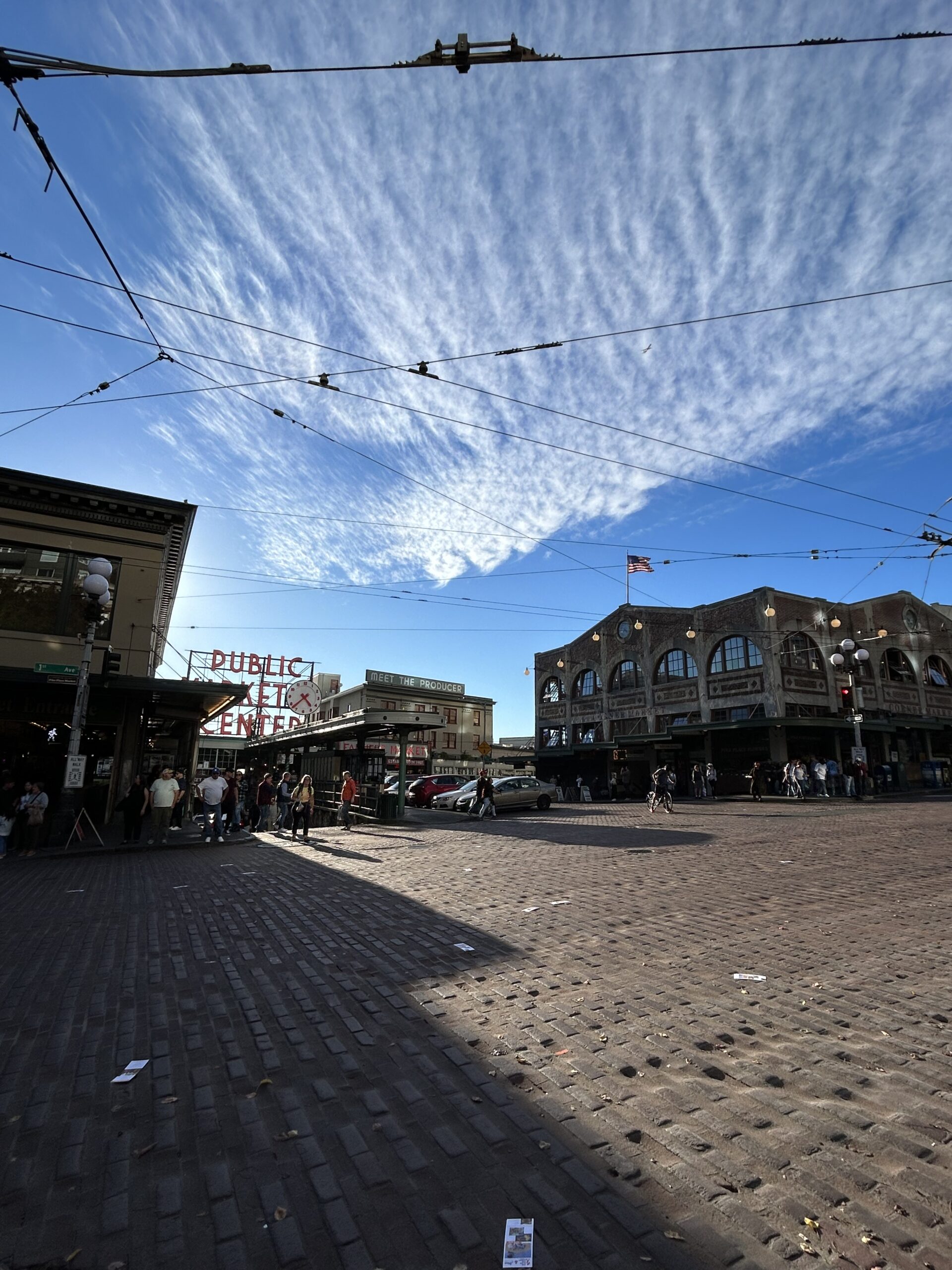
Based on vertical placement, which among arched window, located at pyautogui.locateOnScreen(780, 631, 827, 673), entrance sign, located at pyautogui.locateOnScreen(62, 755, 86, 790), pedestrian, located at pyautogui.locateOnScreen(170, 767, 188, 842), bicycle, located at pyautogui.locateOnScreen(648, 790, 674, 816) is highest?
arched window, located at pyautogui.locateOnScreen(780, 631, 827, 673)

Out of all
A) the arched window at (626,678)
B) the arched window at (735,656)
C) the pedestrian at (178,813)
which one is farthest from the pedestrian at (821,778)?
the pedestrian at (178,813)

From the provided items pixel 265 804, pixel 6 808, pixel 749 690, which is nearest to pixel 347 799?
pixel 265 804

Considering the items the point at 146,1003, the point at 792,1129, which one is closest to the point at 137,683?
the point at 146,1003

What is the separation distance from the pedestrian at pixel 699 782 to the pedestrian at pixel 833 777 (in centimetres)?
565

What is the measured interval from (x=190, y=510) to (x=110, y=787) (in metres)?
8.59

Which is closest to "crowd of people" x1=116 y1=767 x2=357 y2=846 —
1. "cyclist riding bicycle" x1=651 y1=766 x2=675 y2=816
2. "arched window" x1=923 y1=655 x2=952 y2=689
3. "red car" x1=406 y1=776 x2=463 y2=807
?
"red car" x1=406 y1=776 x2=463 y2=807

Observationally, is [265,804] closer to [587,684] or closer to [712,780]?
[712,780]

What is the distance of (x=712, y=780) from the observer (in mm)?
33406

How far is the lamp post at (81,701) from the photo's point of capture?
13438 millimetres

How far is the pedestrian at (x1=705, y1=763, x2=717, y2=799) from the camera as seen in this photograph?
3338cm

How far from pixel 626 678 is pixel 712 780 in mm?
10307

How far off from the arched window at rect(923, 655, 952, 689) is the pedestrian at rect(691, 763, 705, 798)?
683 inches

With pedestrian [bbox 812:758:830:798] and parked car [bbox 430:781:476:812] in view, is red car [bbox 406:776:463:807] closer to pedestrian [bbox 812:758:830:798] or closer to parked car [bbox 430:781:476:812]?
parked car [bbox 430:781:476:812]

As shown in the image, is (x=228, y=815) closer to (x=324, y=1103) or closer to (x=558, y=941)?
(x=558, y=941)
